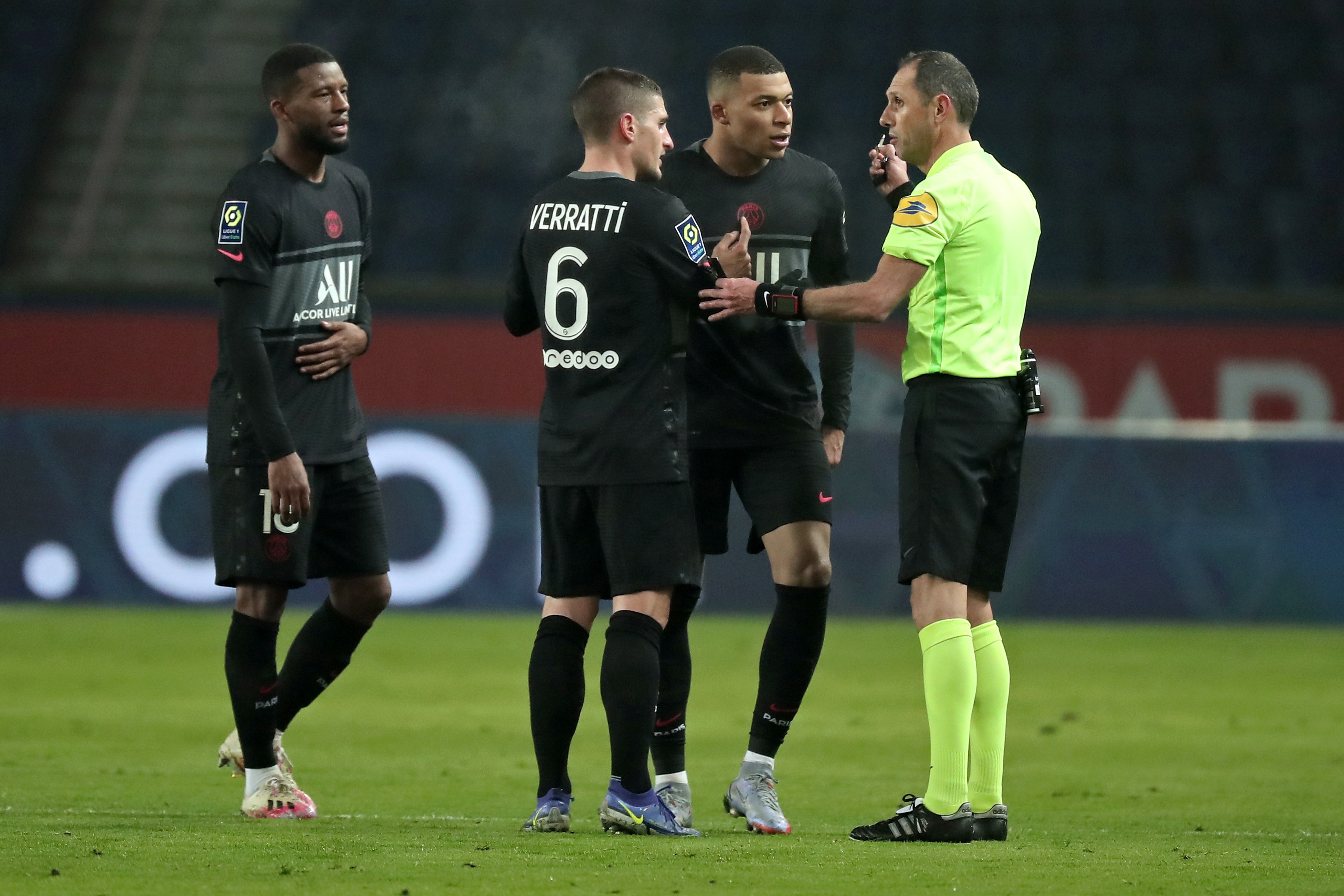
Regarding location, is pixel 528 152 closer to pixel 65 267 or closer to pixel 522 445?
pixel 65 267

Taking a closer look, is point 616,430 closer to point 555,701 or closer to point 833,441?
point 555,701

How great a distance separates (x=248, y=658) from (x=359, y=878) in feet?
4.31

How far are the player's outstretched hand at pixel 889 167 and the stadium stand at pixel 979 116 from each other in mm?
9250

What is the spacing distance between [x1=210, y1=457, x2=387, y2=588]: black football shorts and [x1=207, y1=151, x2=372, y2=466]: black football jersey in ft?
0.17

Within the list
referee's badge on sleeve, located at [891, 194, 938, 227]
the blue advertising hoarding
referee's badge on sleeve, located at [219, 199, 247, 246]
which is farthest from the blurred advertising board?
referee's badge on sleeve, located at [891, 194, 938, 227]

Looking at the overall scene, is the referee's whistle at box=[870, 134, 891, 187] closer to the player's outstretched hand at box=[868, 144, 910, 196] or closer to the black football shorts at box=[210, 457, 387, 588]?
the player's outstretched hand at box=[868, 144, 910, 196]

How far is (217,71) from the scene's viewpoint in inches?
671

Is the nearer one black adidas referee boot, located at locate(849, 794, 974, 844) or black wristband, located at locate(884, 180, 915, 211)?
Answer: black adidas referee boot, located at locate(849, 794, 974, 844)

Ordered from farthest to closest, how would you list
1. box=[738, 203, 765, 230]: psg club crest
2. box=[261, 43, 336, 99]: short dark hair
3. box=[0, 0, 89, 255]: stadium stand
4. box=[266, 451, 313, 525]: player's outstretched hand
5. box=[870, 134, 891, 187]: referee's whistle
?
box=[0, 0, 89, 255]: stadium stand
box=[738, 203, 765, 230]: psg club crest
box=[261, 43, 336, 99]: short dark hair
box=[870, 134, 891, 187]: referee's whistle
box=[266, 451, 313, 525]: player's outstretched hand

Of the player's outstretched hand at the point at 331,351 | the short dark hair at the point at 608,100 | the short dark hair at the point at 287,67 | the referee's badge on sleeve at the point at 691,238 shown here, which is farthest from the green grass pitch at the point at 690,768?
the short dark hair at the point at 287,67

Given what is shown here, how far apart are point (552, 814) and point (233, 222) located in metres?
1.74

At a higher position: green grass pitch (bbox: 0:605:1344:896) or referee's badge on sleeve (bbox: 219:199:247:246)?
referee's badge on sleeve (bbox: 219:199:247:246)

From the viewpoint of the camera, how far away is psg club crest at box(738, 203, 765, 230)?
525cm

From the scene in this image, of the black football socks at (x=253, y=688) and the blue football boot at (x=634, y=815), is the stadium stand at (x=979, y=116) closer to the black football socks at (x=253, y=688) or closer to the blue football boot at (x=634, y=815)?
the black football socks at (x=253, y=688)
